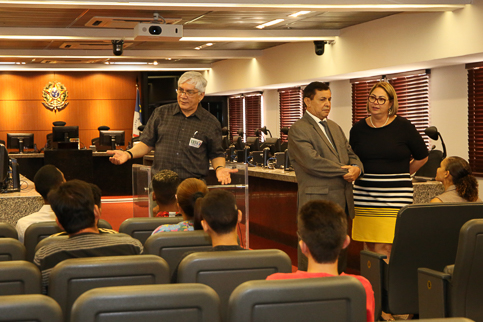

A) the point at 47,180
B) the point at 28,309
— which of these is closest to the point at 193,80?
the point at 47,180

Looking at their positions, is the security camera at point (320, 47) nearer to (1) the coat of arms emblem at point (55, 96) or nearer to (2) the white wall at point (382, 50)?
(2) the white wall at point (382, 50)

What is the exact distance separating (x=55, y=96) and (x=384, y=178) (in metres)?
12.6

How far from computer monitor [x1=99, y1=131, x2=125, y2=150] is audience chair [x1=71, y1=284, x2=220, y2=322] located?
1072 cm

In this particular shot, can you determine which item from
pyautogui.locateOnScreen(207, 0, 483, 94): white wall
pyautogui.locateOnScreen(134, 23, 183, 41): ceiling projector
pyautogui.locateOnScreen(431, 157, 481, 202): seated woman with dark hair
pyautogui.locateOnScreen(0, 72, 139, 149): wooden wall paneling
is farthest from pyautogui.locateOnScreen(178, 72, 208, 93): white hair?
pyautogui.locateOnScreen(0, 72, 139, 149): wooden wall paneling

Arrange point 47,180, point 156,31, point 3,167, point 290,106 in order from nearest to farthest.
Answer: point 47,180 < point 3,167 < point 156,31 < point 290,106

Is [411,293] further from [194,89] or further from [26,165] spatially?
[26,165]

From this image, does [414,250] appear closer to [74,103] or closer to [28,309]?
[28,309]

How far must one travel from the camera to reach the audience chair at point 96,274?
163cm

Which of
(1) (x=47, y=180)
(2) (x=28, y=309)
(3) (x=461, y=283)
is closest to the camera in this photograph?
(2) (x=28, y=309)

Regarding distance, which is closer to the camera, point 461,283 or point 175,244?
point 175,244

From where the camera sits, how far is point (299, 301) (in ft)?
4.49

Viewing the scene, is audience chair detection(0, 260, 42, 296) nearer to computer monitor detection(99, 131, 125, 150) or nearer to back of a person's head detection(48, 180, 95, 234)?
back of a person's head detection(48, 180, 95, 234)

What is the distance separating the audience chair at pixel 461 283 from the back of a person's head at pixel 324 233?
0.89 m

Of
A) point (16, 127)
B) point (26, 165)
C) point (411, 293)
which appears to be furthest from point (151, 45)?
point (411, 293)
